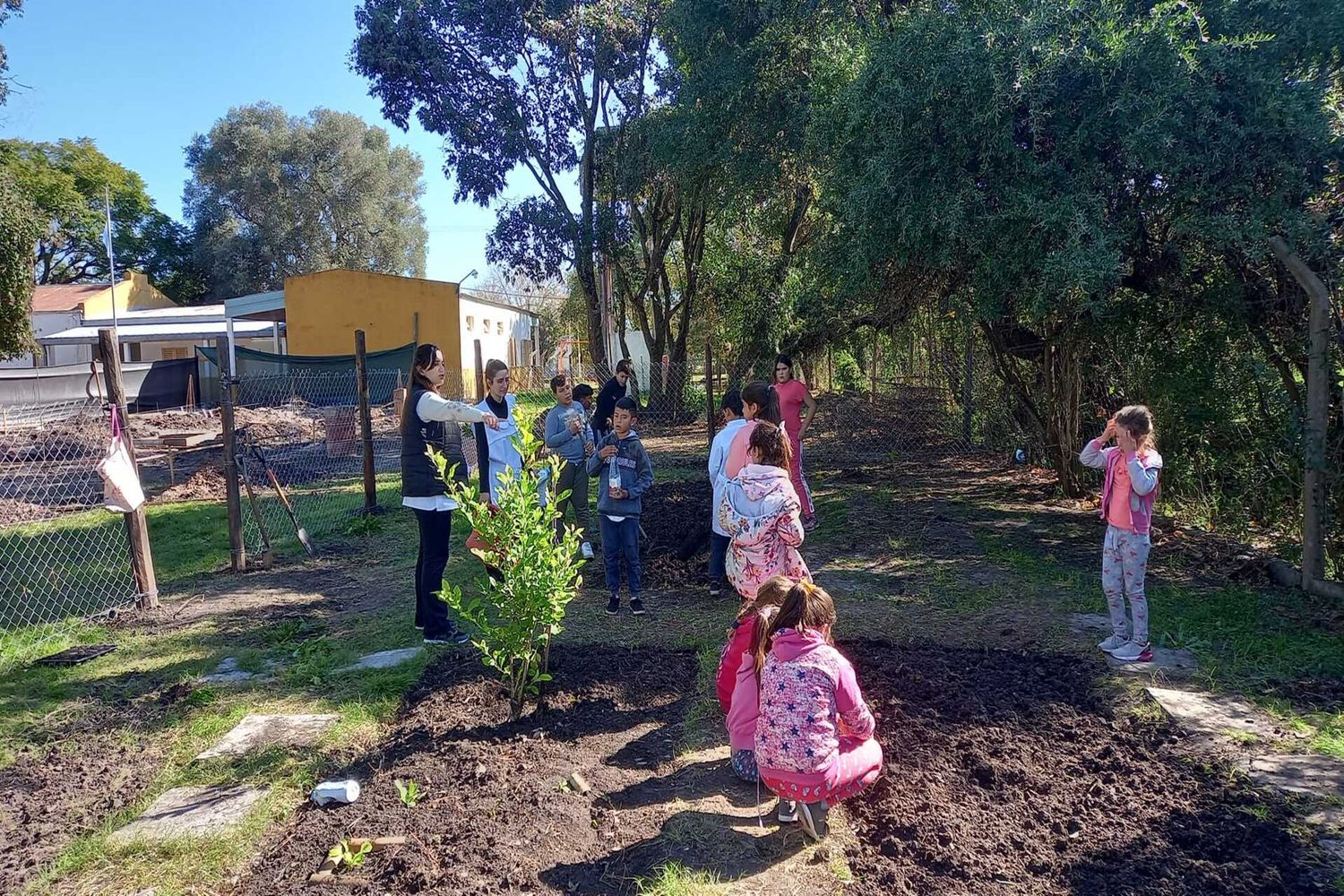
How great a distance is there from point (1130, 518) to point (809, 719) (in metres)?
2.67

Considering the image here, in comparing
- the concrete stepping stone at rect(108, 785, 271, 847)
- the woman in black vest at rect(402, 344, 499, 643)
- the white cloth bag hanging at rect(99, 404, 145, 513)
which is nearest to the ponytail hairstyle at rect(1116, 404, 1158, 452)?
the woman in black vest at rect(402, 344, 499, 643)

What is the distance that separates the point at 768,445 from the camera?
3.87 m

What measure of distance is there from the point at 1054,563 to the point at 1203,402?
69.6 inches

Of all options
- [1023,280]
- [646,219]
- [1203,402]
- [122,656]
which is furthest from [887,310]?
[646,219]

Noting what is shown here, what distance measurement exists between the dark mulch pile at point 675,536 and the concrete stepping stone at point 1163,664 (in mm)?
2987

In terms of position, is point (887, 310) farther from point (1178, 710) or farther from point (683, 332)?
point (683, 332)

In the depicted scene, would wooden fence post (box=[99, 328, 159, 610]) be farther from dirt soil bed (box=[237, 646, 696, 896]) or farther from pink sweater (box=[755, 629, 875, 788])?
pink sweater (box=[755, 629, 875, 788])

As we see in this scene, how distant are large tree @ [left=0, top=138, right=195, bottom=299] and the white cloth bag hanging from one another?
120ft

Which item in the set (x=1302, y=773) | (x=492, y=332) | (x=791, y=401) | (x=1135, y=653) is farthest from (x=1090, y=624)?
(x=492, y=332)

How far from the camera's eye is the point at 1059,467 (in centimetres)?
891

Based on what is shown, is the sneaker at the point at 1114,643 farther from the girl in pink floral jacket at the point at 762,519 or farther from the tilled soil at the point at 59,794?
the tilled soil at the point at 59,794

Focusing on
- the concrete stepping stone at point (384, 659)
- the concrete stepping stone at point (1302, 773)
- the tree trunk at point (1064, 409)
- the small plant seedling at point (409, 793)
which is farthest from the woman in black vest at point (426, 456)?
the tree trunk at point (1064, 409)

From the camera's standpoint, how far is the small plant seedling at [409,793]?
3.25 metres

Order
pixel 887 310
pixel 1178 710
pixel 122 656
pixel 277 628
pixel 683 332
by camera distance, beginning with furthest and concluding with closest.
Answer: pixel 683 332
pixel 887 310
pixel 277 628
pixel 122 656
pixel 1178 710
